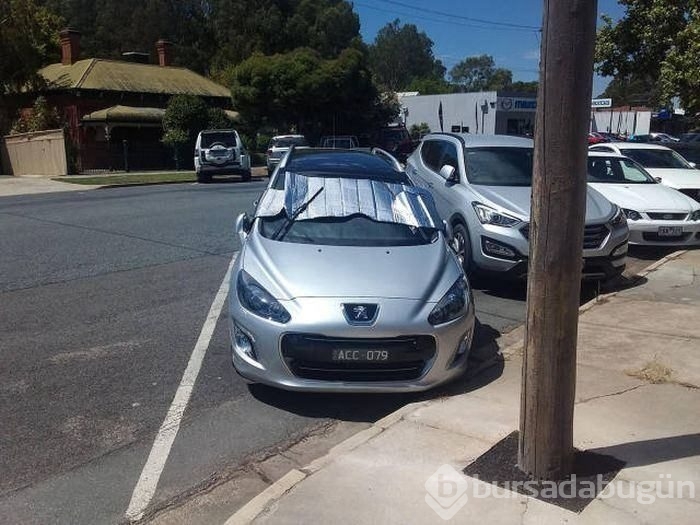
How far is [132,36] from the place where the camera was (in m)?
58.9

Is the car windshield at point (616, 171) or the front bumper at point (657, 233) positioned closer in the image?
the front bumper at point (657, 233)

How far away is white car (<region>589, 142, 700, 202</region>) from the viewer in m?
12.8

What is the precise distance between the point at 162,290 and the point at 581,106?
5866 millimetres

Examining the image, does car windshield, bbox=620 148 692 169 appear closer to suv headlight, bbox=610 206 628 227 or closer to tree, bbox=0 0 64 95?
suv headlight, bbox=610 206 628 227

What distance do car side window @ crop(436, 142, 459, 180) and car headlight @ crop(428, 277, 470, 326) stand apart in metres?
4.25

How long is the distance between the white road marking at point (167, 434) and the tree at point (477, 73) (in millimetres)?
148285

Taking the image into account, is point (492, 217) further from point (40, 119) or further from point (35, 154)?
point (40, 119)

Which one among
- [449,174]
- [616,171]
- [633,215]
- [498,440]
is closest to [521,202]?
[449,174]

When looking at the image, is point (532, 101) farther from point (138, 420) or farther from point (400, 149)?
point (138, 420)

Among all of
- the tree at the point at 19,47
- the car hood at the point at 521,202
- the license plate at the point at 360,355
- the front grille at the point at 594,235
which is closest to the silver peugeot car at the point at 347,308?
the license plate at the point at 360,355

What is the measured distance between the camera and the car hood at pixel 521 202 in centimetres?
781

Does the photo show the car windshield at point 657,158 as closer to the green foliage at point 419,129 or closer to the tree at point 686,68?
the tree at point 686,68

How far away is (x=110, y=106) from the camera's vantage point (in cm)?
3512

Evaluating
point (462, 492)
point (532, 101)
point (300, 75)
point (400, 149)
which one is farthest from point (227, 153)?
point (532, 101)
